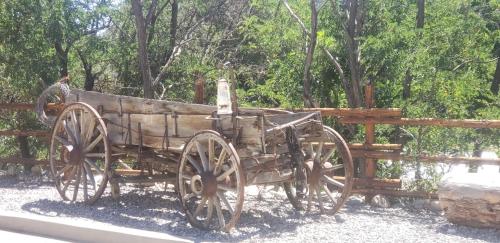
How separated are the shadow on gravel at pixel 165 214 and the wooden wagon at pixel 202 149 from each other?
17 cm

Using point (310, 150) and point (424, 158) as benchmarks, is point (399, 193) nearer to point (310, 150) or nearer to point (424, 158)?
point (424, 158)

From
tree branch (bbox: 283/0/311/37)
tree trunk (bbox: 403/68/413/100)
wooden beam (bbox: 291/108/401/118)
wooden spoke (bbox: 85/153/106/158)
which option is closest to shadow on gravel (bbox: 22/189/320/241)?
wooden spoke (bbox: 85/153/106/158)

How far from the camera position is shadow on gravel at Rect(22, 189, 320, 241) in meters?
6.30

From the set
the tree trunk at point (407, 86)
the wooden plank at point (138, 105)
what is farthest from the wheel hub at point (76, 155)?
the tree trunk at point (407, 86)

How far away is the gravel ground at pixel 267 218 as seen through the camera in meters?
6.19

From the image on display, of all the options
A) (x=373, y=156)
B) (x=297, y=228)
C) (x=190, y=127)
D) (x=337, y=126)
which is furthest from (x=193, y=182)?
(x=337, y=126)

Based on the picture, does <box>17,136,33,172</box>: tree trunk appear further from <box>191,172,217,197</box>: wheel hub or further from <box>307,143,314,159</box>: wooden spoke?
<box>307,143,314,159</box>: wooden spoke

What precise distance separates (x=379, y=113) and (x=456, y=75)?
2.52 m

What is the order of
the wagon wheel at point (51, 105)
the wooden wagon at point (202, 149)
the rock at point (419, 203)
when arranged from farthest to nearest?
1. the wagon wheel at point (51, 105)
2. the rock at point (419, 203)
3. the wooden wagon at point (202, 149)

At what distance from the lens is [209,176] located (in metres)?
6.30

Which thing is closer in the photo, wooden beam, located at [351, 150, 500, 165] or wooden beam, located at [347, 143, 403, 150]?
wooden beam, located at [351, 150, 500, 165]

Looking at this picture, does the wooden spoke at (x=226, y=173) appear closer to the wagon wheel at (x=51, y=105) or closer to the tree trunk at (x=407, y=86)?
the wagon wheel at (x=51, y=105)

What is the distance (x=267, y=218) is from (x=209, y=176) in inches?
44.7

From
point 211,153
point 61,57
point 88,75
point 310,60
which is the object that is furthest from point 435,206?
point 88,75
